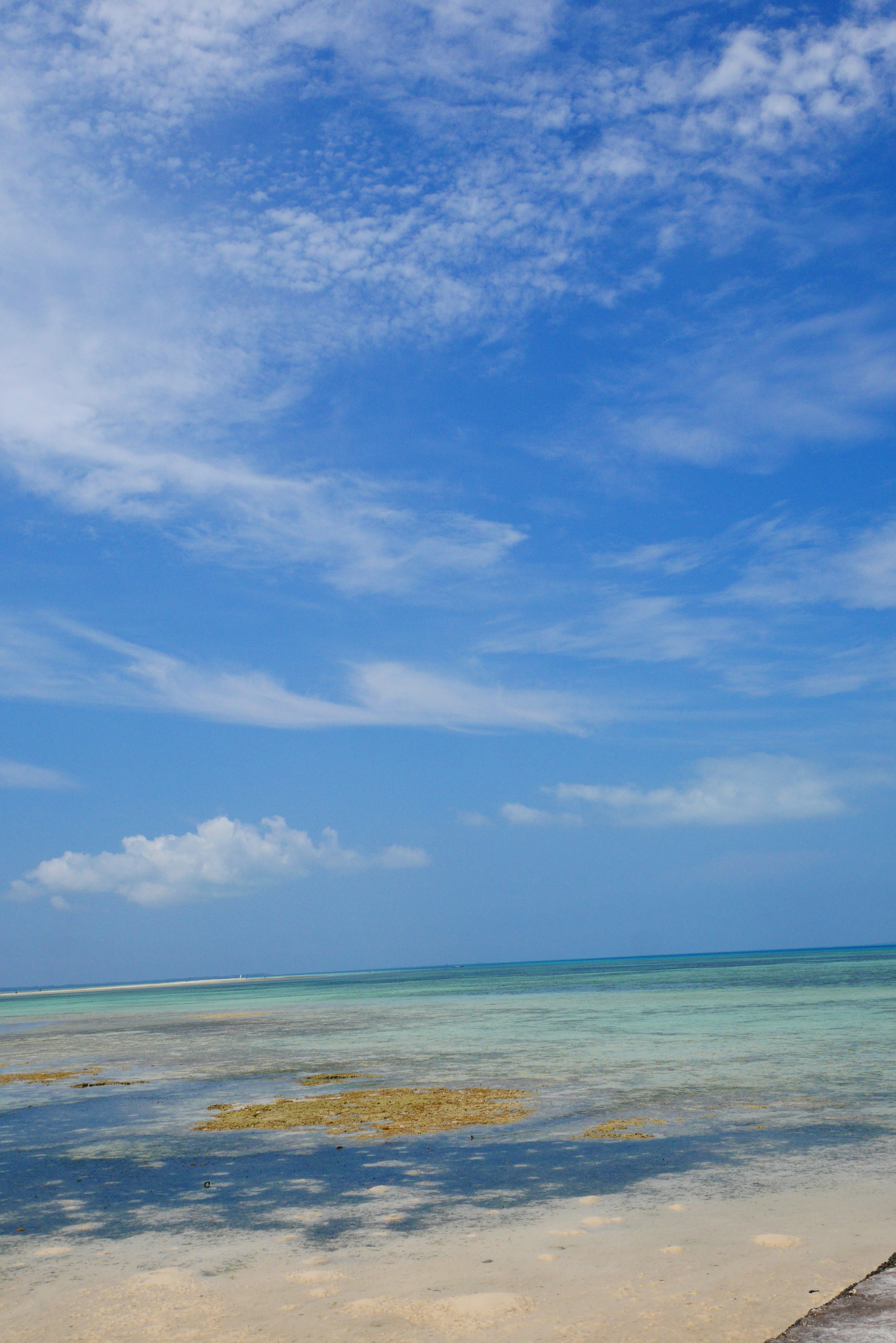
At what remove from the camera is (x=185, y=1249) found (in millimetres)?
7172

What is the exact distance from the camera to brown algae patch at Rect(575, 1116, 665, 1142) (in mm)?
10500

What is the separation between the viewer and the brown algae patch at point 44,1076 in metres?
18.4

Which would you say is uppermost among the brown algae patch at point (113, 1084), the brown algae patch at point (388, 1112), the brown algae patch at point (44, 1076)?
the brown algae patch at point (388, 1112)

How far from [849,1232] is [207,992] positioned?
110 metres

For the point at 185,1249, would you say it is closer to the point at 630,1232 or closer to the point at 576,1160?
the point at 630,1232

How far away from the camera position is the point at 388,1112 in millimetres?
12922

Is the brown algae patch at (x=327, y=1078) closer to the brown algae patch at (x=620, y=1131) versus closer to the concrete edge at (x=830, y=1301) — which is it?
the brown algae patch at (x=620, y=1131)

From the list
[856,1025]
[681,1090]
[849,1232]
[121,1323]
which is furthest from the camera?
[856,1025]

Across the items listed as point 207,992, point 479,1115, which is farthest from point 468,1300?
point 207,992

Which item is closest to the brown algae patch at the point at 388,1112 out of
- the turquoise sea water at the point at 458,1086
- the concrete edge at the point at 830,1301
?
the turquoise sea water at the point at 458,1086

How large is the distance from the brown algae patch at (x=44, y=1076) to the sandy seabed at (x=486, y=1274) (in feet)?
39.8

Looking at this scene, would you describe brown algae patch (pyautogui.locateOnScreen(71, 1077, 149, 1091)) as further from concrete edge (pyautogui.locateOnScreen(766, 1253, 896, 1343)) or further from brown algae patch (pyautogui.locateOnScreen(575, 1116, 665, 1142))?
concrete edge (pyautogui.locateOnScreen(766, 1253, 896, 1343))

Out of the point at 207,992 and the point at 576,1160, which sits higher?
the point at 576,1160

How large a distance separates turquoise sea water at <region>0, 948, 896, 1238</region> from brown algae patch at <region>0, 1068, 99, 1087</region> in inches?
21.9
